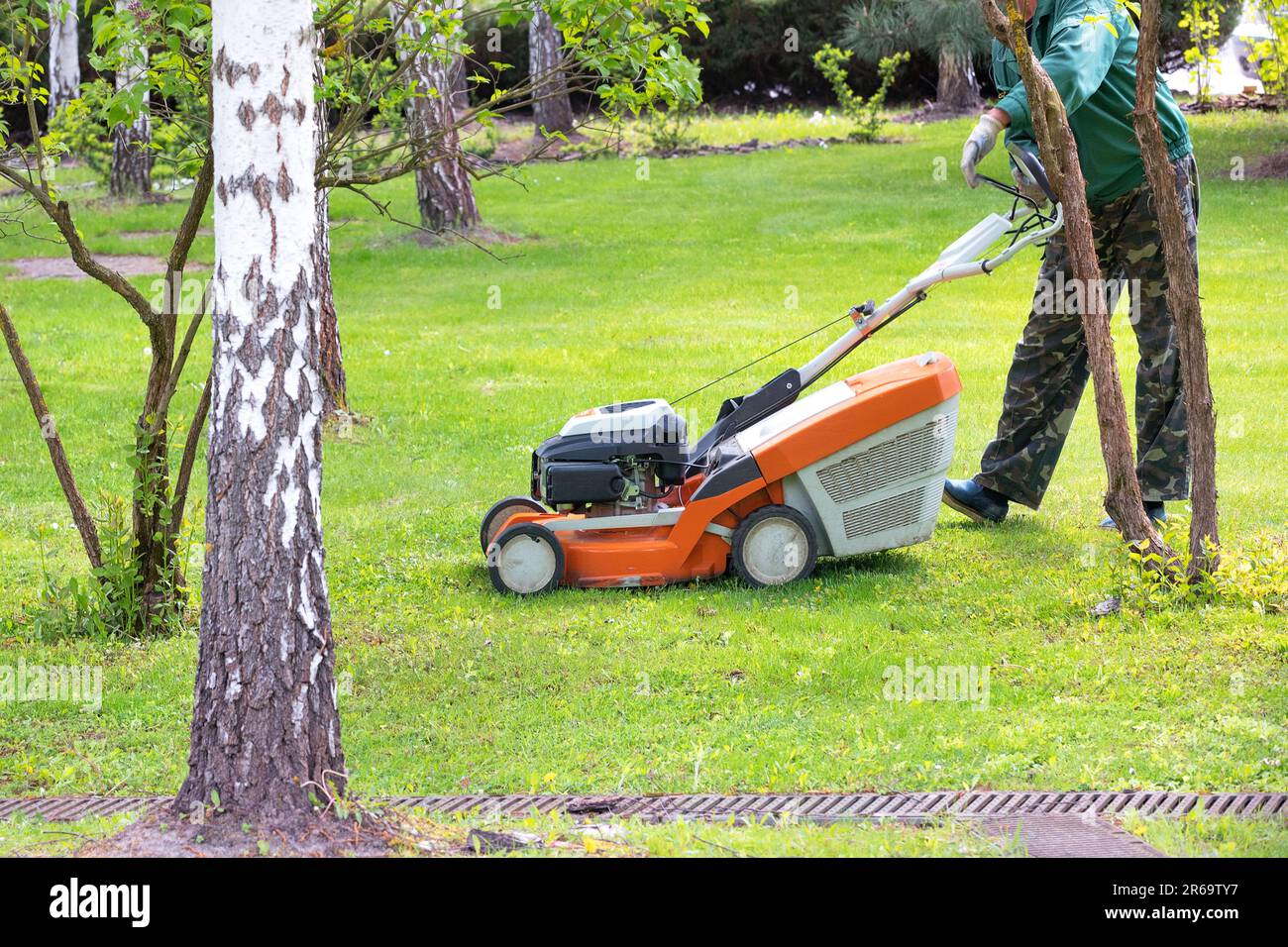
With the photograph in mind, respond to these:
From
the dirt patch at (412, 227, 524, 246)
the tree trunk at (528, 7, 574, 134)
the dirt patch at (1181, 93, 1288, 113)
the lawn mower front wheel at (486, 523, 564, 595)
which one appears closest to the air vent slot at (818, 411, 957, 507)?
the lawn mower front wheel at (486, 523, 564, 595)

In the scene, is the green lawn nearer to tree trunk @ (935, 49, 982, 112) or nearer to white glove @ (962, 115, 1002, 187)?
white glove @ (962, 115, 1002, 187)

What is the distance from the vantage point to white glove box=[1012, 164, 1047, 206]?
20.7 feet

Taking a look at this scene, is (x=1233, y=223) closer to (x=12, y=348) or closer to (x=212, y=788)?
(x=12, y=348)

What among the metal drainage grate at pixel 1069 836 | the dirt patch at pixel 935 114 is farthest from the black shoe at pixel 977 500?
the dirt patch at pixel 935 114

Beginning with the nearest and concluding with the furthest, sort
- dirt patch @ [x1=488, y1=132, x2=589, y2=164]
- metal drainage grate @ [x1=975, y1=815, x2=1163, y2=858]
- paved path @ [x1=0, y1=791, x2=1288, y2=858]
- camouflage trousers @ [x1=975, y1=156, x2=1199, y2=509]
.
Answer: metal drainage grate @ [x1=975, y1=815, x2=1163, y2=858], paved path @ [x1=0, y1=791, x2=1288, y2=858], camouflage trousers @ [x1=975, y1=156, x2=1199, y2=509], dirt patch @ [x1=488, y1=132, x2=589, y2=164]

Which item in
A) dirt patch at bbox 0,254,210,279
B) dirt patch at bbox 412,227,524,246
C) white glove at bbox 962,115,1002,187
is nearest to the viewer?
white glove at bbox 962,115,1002,187

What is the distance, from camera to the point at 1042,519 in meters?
7.20

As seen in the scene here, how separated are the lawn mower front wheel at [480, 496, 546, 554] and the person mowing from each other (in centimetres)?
228

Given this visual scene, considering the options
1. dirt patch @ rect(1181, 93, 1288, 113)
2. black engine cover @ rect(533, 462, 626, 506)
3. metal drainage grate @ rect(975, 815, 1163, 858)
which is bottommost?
metal drainage grate @ rect(975, 815, 1163, 858)

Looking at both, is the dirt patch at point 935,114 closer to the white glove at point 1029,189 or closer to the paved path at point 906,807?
the white glove at point 1029,189

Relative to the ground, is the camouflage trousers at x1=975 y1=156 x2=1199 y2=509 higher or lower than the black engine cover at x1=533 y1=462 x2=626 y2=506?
higher

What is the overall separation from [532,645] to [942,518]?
2.69 metres

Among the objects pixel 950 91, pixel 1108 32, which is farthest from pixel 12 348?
pixel 950 91

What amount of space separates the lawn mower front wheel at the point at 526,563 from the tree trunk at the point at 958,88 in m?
22.7
